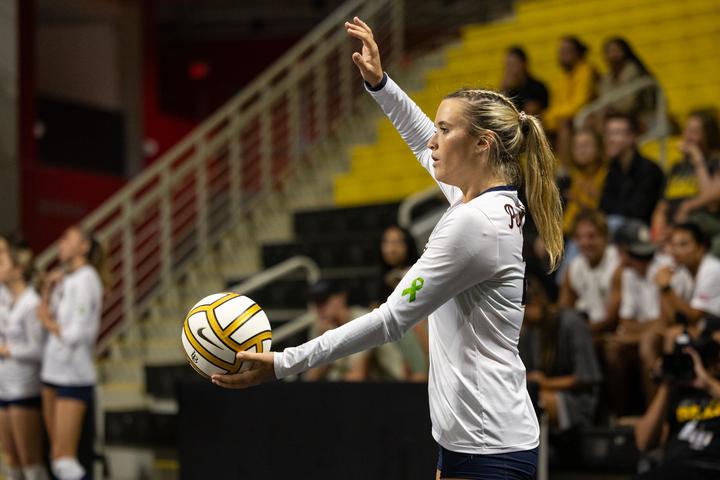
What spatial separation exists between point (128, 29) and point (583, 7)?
21.4 ft

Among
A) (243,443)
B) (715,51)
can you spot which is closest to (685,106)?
(715,51)

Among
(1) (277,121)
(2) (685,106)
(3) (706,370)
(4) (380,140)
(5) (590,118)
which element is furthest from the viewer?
(1) (277,121)

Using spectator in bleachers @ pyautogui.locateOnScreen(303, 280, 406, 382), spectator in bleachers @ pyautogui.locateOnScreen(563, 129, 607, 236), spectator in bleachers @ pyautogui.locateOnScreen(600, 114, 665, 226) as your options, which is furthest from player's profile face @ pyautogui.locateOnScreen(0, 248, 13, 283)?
spectator in bleachers @ pyautogui.locateOnScreen(600, 114, 665, 226)

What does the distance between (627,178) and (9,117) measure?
6655mm

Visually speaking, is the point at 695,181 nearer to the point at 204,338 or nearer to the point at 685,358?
the point at 685,358

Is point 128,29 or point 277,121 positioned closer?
point 128,29

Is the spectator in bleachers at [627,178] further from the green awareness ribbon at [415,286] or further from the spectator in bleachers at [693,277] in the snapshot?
the green awareness ribbon at [415,286]

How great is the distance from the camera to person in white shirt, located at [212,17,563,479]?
8.06 feet

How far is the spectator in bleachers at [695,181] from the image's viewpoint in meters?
6.77

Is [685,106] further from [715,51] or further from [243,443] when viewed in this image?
[243,443]

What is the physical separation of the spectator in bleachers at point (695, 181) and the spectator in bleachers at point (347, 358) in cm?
187

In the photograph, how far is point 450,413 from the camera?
255cm

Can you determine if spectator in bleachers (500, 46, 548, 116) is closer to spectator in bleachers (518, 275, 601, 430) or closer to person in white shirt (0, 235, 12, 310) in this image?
spectator in bleachers (518, 275, 601, 430)

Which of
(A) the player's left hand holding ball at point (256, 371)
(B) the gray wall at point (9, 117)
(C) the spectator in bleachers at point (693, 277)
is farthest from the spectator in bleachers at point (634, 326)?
(B) the gray wall at point (9, 117)
